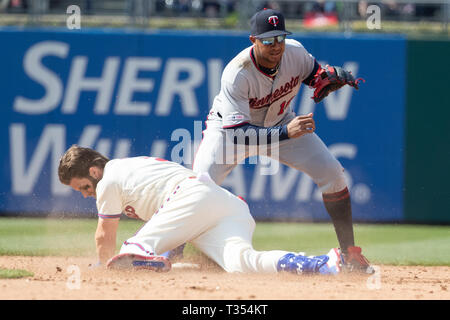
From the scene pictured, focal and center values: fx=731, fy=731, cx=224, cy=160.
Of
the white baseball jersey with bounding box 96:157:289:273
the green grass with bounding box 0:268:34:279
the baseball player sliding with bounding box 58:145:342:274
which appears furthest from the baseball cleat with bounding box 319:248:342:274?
the green grass with bounding box 0:268:34:279

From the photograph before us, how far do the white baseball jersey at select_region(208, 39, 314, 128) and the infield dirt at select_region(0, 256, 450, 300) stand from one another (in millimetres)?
1136

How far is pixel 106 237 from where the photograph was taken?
4.77 meters

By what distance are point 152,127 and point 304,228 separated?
2.15 meters

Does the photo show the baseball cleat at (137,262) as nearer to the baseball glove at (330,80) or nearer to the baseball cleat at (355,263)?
the baseball cleat at (355,263)

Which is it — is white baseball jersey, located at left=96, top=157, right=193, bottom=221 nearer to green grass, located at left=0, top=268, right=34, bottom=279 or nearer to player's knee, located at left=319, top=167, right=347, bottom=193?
green grass, located at left=0, top=268, right=34, bottom=279

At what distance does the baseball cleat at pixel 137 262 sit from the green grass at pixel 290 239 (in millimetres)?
1083

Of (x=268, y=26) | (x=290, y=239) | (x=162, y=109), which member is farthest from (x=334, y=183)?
(x=162, y=109)

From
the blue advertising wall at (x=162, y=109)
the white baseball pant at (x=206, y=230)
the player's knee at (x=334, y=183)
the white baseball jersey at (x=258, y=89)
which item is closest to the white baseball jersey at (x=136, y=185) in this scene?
the white baseball pant at (x=206, y=230)

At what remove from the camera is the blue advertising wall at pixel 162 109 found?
8.56 metres

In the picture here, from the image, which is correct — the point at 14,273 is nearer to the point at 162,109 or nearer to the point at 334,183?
the point at 334,183

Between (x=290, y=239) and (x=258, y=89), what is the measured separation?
103 inches
